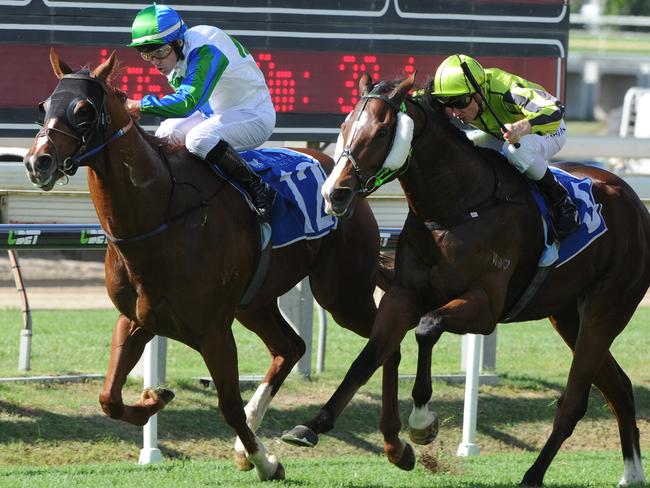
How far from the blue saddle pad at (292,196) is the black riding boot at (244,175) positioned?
0.13 meters

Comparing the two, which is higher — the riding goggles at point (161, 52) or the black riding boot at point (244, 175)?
the riding goggles at point (161, 52)

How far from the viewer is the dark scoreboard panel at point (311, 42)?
816 cm

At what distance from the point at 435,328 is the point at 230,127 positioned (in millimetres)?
1465

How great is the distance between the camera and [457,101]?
6.05m

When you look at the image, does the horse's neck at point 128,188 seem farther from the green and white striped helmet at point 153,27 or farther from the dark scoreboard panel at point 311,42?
the dark scoreboard panel at point 311,42

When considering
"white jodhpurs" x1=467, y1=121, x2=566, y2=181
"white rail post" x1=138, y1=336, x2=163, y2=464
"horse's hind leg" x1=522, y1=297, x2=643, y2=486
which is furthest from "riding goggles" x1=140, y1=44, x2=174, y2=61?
"horse's hind leg" x1=522, y1=297, x2=643, y2=486

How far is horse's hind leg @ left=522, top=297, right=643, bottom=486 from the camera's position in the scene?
260 inches

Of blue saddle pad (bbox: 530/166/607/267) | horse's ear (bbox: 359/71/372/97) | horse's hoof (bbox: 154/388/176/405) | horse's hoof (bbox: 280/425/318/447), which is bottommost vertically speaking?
horse's hoof (bbox: 154/388/176/405)

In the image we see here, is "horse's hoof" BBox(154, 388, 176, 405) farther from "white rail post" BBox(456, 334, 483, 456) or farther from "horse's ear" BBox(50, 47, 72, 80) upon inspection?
"white rail post" BBox(456, 334, 483, 456)

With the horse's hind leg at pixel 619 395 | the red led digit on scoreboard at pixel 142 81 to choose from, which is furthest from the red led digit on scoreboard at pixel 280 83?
the horse's hind leg at pixel 619 395

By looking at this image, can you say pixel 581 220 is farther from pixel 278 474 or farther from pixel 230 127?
pixel 278 474

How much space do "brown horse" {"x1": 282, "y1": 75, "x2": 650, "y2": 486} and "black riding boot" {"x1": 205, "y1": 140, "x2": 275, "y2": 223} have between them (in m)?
0.68

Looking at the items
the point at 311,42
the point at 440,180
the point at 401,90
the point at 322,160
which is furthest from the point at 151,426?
the point at 311,42

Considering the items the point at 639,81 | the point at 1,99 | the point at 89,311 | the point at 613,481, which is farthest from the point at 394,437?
the point at 639,81
